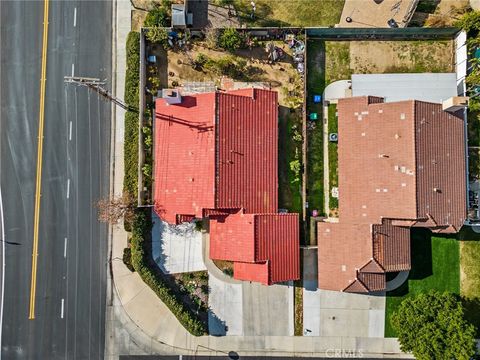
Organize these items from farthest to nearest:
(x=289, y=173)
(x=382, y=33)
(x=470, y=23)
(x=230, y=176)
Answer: (x=289, y=173) → (x=382, y=33) → (x=470, y=23) → (x=230, y=176)

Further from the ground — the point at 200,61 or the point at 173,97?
the point at 200,61

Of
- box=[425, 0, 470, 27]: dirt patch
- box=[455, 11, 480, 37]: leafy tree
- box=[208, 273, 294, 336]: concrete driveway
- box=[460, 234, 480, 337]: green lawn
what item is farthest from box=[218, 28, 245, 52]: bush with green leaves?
box=[460, 234, 480, 337]: green lawn

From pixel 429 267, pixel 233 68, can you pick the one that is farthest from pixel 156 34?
pixel 429 267

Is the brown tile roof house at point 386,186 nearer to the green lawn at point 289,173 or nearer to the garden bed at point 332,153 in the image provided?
the garden bed at point 332,153

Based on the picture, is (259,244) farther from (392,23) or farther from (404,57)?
(392,23)

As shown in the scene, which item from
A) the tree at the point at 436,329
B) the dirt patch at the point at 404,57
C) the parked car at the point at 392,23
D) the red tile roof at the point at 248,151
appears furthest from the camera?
the dirt patch at the point at 404,57

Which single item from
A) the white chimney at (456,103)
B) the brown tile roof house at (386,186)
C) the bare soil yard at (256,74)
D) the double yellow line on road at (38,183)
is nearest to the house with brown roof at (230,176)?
the bare soil yard at (256,74)

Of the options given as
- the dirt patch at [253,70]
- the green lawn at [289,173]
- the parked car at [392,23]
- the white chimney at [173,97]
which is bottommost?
the green lawn at [289,173]
